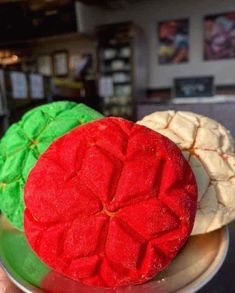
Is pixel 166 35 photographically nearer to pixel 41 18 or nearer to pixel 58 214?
pixel 41 18

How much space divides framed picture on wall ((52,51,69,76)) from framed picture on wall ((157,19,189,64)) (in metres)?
1.96

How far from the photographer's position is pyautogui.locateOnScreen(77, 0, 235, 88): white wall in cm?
616

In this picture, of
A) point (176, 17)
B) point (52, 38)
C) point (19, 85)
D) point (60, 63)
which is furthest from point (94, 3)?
point (19, 85)

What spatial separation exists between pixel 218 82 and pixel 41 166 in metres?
6.37

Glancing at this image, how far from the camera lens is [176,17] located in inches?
251

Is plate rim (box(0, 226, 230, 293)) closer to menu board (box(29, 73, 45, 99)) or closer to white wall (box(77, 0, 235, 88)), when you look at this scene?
menu board (box(29, 73, 45, 99))

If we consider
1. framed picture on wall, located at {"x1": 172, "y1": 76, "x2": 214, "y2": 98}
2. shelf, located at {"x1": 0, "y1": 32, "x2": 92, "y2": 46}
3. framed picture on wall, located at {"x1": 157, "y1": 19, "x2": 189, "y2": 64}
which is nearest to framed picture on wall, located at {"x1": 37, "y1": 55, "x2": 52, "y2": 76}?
shelf, located at {"x1": 0, "y1": 32, "x2": 92, "y2": 46}

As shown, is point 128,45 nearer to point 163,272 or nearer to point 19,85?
point 19,85

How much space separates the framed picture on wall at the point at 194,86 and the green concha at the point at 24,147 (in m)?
4.93

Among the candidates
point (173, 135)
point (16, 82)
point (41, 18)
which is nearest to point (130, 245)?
point (173, 135)

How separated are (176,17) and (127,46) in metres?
1.21

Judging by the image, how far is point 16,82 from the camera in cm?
323

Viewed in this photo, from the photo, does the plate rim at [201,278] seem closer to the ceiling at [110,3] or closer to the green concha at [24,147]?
the green concha at [24,147]

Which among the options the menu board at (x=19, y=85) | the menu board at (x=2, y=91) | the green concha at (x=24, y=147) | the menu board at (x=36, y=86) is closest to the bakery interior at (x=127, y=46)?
the menu board at (x=36, y=86)
